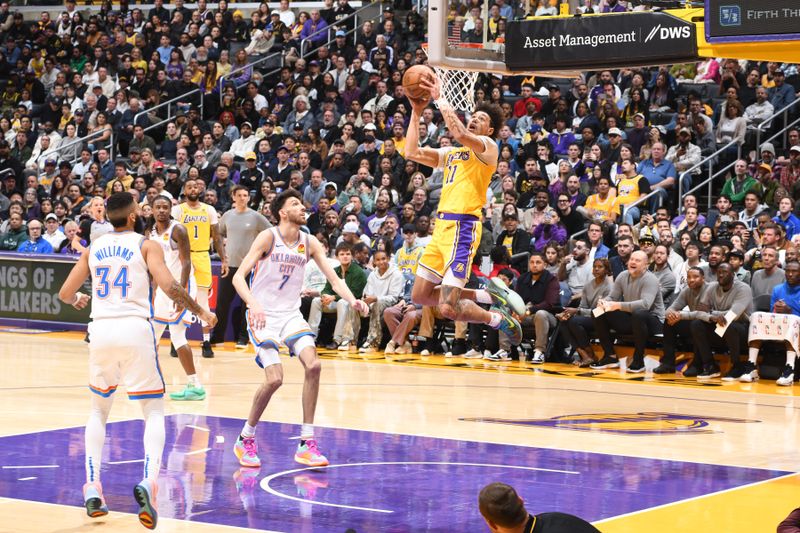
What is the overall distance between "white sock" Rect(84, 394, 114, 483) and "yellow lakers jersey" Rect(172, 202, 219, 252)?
667cm

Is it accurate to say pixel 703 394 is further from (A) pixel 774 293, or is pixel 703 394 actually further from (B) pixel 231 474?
(B) pixel 231 474

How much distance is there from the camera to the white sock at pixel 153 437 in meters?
6.87

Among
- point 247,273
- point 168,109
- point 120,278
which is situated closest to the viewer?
point 120,278

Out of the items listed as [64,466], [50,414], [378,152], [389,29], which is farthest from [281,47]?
[64,466]

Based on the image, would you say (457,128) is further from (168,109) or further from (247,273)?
(168,109)

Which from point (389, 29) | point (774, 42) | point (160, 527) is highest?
point (389, 29)

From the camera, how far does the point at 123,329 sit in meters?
6.99

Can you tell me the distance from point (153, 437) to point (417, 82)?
3.26 m

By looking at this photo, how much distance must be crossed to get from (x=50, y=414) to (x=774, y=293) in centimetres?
805

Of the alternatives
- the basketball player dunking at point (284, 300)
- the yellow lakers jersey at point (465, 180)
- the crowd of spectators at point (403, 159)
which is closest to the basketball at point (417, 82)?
the yellow lakers jersey at point (465, 180)

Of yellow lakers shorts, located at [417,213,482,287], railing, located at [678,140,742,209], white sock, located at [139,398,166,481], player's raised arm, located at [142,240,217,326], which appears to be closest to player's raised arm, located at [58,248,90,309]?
player's raised arm, located at [142,240,217,326]

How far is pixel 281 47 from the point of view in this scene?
2478 cm

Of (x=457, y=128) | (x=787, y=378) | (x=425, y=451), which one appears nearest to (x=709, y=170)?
(x=787, y=378)

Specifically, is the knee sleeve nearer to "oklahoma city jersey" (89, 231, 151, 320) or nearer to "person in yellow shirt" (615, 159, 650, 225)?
"oklahoma city jersey" (89, 231, 151, 320)
